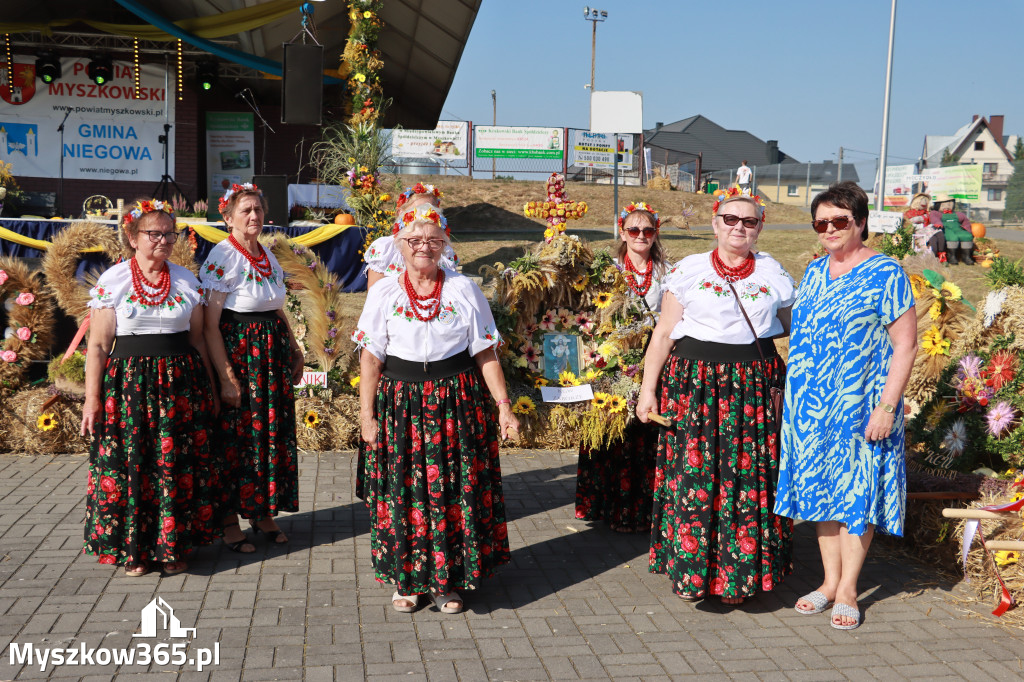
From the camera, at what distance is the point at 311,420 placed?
260 inches

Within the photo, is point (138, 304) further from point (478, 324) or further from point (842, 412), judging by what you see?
point (842, 412)

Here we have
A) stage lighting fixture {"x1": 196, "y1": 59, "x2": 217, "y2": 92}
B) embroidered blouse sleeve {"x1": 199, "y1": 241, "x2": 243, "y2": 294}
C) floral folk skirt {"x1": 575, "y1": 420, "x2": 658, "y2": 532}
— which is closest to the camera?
embroidered blouse sleeve {"x1": 199, "y1": 241, "x2": 243, "y2": 294}

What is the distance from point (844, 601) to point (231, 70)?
645 inches

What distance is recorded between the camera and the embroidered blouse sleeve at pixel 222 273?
4.34m

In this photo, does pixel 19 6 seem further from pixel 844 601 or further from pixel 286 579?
pixel 844 601

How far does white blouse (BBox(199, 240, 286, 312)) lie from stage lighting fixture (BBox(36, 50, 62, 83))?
14.2m

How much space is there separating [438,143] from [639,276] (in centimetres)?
2105

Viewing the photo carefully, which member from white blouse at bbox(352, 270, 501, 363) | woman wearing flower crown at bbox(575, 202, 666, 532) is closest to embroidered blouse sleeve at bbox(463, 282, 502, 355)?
white blouse at bbox(352, 270, 501, 363)

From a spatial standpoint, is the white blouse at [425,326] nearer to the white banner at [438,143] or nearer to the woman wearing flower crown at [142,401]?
the woman wearing flower crown at [142,401]

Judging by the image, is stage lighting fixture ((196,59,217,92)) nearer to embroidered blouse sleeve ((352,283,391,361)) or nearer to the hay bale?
the hay bale

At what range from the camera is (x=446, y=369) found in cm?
376

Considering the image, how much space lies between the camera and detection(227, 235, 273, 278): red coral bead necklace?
444 centimetres

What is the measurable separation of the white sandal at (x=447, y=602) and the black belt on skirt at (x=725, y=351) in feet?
4.99

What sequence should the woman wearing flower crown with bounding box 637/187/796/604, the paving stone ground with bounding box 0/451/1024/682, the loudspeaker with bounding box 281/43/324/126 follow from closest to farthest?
the paving stone ground with bounding box 0/451/1024/682 < the woman wearing flower crown with bounding box 637/187/796/604 < the loudspeaker with bounding box 281/43/324/126
